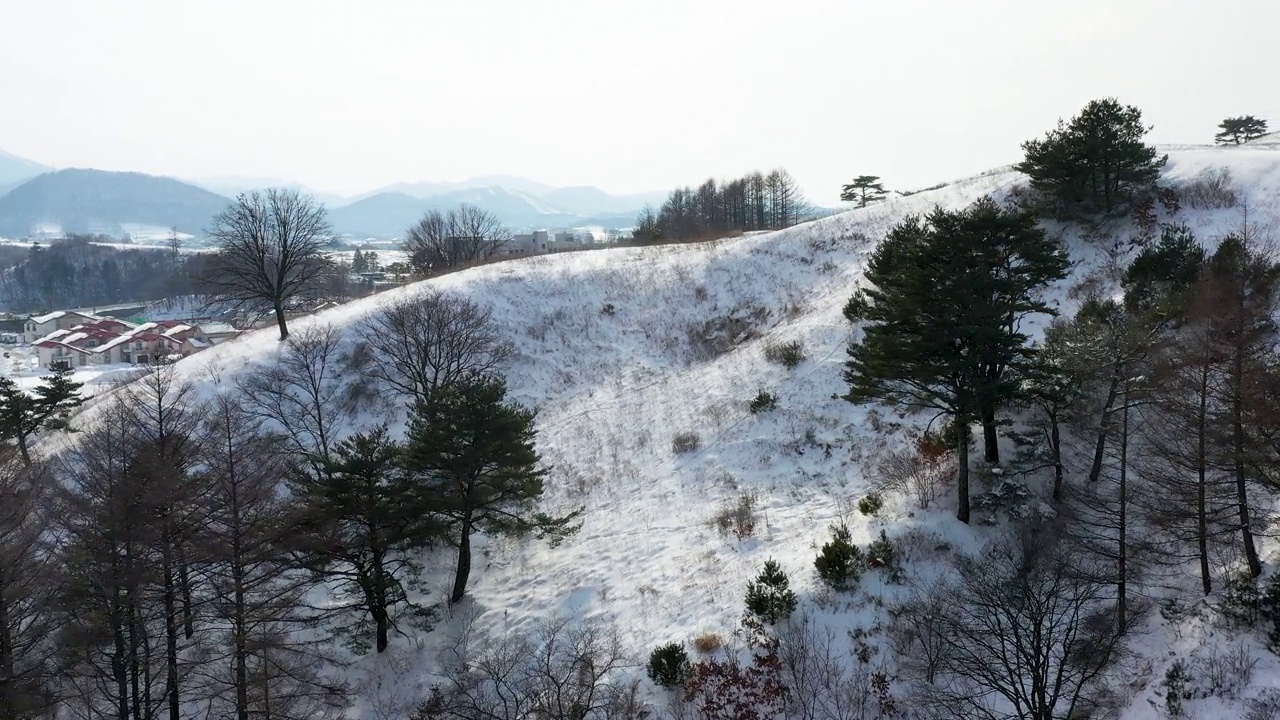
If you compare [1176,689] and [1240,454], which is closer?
[1176,689]

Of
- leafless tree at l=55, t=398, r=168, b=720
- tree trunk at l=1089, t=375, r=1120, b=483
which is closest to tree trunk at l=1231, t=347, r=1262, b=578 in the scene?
tree trunk at l=1089, t=375, r=1120, b=483

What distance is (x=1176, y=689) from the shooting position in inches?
401

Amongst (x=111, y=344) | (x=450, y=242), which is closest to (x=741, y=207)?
(x=450, y=242)

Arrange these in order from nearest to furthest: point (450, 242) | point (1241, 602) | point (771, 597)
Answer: point (1241, 602), point (771, 597), point (450, 242)

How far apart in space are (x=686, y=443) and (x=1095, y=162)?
2154cm

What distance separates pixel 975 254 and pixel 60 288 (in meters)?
170

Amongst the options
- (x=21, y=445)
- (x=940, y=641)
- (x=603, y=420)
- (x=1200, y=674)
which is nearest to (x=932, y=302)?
(x=940, y=641)

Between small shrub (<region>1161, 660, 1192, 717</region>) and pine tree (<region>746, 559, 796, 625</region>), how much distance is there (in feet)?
20.9

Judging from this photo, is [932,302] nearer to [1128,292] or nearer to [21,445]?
[1128,292]

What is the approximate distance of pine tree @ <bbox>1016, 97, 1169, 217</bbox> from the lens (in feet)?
81.8

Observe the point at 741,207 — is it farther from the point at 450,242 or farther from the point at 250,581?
the point at 250,581

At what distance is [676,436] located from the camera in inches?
901

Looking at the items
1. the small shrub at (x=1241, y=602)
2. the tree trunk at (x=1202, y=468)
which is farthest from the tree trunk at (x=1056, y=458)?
the small shrub at (x=1241, y=602)

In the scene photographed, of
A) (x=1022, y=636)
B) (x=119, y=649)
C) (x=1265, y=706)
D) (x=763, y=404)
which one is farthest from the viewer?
(x=763, y=404)
